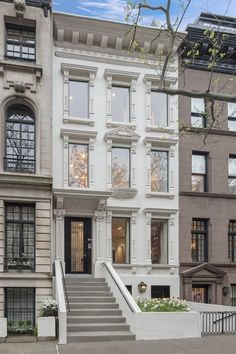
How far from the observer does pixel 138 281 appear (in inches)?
744

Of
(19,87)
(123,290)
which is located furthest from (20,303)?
(19,87)

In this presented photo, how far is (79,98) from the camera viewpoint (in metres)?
19.8

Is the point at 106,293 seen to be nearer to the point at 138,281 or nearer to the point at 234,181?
the point at 138,281

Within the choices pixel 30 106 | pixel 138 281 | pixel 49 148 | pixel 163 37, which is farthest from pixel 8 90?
pixel 138 281

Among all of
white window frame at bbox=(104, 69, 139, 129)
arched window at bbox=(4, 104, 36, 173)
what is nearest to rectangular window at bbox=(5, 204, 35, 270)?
arched window at bbox=(4, 104, 36, 173)

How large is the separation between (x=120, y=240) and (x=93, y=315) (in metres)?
5.36

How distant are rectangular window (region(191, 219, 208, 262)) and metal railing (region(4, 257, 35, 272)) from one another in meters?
7.64

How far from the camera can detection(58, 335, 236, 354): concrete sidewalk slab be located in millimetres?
11625

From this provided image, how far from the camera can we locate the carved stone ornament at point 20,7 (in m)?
17.5

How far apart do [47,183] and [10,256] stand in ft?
10.1

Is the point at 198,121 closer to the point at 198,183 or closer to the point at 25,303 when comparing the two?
the point at 198,183

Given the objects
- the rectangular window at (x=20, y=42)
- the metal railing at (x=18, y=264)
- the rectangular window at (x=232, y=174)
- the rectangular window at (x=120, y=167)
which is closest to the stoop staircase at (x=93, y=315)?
the metal railing at (x=18, y=264)

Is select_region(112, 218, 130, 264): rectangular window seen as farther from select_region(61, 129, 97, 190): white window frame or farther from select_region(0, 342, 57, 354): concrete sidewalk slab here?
select_region(0, 342, 57, 354): concrete sidewalk slab

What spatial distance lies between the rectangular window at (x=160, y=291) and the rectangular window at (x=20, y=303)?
5.41m
